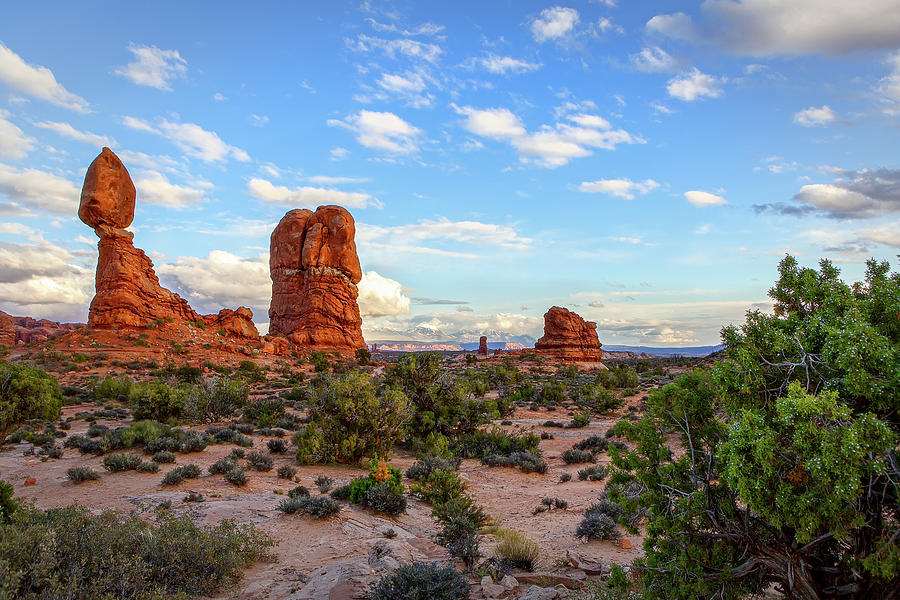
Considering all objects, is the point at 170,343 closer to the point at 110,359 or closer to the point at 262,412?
the point at 110,359

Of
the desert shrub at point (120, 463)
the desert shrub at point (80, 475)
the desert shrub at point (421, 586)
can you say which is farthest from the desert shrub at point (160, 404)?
the desert shrub at point (421, 586)

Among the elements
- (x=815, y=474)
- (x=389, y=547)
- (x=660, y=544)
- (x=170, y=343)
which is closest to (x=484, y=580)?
(x=389, y=547)

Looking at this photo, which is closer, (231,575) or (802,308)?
(802,308)

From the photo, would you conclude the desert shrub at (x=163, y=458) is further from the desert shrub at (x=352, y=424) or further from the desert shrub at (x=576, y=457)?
the desert shrub at (x=576, y=457)

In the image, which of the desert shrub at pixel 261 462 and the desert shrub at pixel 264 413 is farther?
the desert shrub at pixel 264 413

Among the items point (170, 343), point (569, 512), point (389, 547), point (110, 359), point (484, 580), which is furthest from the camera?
point (170, 343)

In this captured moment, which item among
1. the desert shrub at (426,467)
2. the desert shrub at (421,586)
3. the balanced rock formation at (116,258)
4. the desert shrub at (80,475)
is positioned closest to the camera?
the desert shrub at (421,586)

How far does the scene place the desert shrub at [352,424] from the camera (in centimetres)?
1333

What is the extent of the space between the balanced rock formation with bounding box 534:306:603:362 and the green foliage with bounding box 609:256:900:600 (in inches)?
2385

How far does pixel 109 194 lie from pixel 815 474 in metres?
48.3

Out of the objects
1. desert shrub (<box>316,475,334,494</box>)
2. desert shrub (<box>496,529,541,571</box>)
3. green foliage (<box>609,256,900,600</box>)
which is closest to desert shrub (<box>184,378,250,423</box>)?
desert shrub (<box>316,475,334,494</box>)

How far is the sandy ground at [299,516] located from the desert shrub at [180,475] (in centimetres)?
14

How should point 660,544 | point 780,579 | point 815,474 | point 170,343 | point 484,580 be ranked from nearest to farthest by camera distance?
point 815,474 → point 780,579 → point 660,544 → point 484,580 → point 170,343

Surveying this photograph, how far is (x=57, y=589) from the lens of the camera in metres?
4.30
